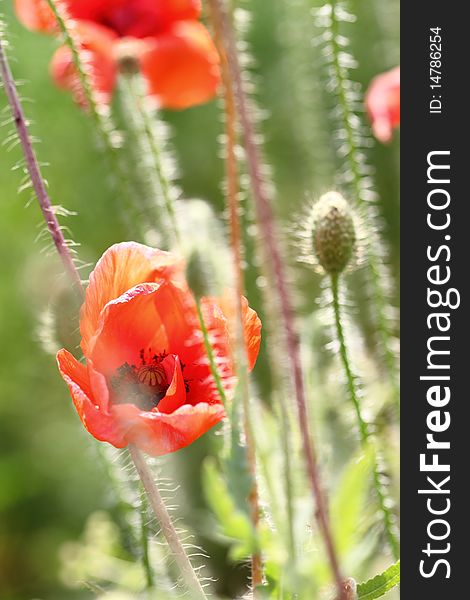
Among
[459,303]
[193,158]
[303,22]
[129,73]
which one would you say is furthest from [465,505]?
[193,158]

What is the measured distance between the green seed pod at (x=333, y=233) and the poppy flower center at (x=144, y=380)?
10cm

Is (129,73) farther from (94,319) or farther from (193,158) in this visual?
(193,158)

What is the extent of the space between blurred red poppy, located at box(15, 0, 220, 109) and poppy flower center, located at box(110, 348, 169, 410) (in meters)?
0.37

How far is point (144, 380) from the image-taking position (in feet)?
1.66

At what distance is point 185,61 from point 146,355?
40cm

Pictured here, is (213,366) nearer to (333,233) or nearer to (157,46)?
(333,233)

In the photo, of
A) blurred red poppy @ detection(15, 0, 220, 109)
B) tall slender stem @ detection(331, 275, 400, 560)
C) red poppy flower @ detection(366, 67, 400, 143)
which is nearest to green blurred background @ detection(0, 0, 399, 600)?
blurred red poppy @ detection(15, 0, 220, 109)

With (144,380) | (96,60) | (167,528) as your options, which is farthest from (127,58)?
(167,528)

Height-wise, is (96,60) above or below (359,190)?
above

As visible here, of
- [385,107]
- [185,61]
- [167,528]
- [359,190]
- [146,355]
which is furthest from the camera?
[185,61]

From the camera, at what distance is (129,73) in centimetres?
75

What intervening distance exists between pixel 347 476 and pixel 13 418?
0.90m

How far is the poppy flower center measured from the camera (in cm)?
50

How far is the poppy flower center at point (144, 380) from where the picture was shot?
504 millimetres
